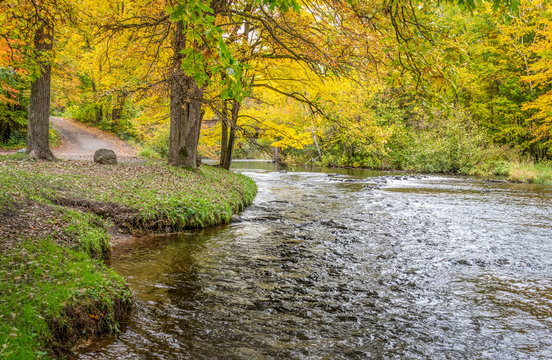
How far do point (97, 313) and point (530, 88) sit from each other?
35960 millimetres

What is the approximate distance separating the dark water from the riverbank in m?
0.42

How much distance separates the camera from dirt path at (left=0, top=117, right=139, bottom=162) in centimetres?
2279

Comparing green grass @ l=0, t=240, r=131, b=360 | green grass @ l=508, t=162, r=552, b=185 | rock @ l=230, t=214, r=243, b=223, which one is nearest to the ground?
green grass @ l=0, t=240, r=131, b=360

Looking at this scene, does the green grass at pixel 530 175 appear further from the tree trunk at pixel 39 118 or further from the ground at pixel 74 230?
the tree trunk at pixel 39 118

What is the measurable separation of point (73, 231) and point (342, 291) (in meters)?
4.40

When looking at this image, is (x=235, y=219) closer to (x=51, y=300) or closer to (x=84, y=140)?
(x=51, y=300)

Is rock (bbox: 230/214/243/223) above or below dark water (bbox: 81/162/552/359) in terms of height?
above

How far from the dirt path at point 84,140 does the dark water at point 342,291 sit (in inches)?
643

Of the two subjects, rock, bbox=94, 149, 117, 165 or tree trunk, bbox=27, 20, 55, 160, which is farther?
rock, bbox=94, 149, 117, 165

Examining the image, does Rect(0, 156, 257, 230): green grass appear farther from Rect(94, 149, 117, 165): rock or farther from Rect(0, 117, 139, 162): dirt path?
Rect(0, 117, 139, 162): dirt path

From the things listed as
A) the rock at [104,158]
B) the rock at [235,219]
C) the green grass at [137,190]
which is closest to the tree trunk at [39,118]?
the green grass at [137,190]

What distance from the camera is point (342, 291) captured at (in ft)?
17.9

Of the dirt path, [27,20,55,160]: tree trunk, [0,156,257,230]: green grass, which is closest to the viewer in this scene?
[0,156,257,230]: green grass

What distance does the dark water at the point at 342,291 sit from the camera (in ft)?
12.9
